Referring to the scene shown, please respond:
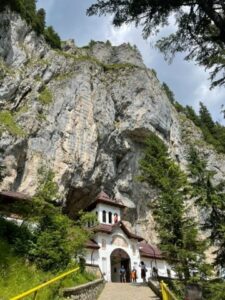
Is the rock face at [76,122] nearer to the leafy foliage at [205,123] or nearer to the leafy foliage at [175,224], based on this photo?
the leafy foliage at [175,224]

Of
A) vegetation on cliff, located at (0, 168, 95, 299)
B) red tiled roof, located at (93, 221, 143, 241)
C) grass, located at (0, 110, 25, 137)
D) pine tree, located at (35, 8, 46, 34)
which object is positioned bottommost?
vegetation on cliff, located at (0, 168, 95, 299)

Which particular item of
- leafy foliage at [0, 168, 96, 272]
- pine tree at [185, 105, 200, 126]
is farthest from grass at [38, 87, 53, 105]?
pine tree at [185, 105, 200, 126]

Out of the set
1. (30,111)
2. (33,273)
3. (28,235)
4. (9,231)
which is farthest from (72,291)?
(30,111)

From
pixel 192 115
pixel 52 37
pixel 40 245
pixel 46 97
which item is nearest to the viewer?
pixel 40 245

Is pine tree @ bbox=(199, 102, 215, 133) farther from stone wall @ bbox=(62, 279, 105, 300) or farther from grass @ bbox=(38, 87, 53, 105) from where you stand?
stone wall @ bbox=(62, 279, 105, 300)

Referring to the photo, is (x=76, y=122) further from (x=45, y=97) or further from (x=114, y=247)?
(x=114, y=247)

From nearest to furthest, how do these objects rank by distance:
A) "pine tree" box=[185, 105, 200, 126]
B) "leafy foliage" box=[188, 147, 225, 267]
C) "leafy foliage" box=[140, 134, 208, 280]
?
"leafy foliage" box=[140, 134, 208, 280] < "leafy foliage" box=[188, 147, 225, 267] < "pine tree" box=[185, 105, 200, 126]

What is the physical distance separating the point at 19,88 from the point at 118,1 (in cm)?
3023

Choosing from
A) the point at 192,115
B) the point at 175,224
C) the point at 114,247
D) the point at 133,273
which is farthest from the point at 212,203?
the point at 192,115

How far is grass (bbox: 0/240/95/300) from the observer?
38.5 feet

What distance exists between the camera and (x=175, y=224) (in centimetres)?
2472

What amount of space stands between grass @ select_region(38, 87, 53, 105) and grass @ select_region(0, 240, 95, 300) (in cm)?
2465

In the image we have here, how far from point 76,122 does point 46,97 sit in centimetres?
476

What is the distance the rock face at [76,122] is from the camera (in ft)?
111
